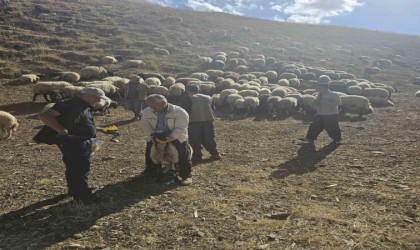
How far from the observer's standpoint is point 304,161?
9.52 meters

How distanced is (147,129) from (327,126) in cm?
602

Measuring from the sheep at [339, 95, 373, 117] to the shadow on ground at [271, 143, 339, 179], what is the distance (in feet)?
19.6

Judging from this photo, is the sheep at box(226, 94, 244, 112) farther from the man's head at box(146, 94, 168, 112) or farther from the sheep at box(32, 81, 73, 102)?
the man's head at box(146, 94, 168, 112)

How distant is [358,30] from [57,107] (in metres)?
63.5

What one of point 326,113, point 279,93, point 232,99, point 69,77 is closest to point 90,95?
point 326,113

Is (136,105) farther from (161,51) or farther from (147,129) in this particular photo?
(161,51)

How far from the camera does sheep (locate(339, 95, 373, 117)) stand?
1625 cm

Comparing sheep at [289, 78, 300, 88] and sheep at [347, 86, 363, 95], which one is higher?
sheep at [347, 86, 363, 95]

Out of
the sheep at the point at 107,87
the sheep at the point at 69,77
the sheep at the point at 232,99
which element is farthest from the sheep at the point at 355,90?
the sheep at the point at 69,77

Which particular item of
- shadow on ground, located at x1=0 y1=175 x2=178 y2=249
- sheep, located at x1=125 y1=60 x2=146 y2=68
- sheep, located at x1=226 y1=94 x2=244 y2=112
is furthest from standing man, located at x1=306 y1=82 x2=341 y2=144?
sheep, located at x1=125 y1=60 x2=146 y2=68

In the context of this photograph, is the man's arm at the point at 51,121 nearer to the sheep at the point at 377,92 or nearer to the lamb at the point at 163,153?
the lamb at the point at 163,153

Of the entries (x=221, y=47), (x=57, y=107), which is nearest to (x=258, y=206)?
(x=57, y=107)

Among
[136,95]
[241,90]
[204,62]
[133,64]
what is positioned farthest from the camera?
[204,62]

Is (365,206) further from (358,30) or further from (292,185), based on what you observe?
(358,30)
